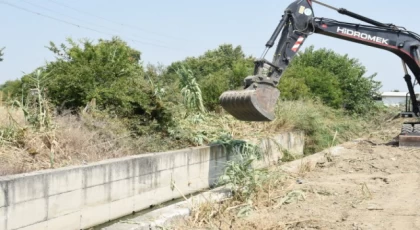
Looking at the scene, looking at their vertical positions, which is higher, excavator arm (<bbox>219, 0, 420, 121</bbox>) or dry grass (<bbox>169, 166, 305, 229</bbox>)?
excavator arm (<bbox>219, 0, 420, 121</bbox>)

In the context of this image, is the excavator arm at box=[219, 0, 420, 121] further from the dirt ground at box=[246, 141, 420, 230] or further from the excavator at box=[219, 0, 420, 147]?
the dirt ground at box=[246, 141, 420, 230]

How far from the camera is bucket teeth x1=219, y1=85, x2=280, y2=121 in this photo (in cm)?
957

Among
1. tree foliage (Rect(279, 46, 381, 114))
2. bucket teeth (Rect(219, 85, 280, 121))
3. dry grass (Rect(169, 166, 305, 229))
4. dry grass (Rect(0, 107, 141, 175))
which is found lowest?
dry grass (Rect(169, 166, 305, 229))

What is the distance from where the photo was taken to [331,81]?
25.3m

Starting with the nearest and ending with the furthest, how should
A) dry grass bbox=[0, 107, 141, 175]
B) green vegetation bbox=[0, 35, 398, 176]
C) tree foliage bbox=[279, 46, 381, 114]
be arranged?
dry grass bbox=[0, 107, 141, 175] → green vegetation bbox=[0, 35, 398, 176] → tree foliage bbox=[279, 46, 381, 114]

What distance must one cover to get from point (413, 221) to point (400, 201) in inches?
46.0

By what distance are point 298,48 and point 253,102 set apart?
8.86 ft

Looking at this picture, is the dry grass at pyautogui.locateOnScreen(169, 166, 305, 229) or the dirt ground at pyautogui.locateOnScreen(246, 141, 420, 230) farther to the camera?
the dry grass at pyautogui.locateOnScreen(169, 166, 305, 229)

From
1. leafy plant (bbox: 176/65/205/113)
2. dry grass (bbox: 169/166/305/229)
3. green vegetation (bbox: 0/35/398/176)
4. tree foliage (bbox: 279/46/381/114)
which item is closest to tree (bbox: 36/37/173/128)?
green vegetation (bbox: 0/35/398/176)

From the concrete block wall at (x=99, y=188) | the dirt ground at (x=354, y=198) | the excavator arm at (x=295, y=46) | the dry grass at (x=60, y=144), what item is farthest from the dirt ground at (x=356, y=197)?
the dry grass at (x=60, y=144)

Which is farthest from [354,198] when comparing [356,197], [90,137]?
[90,137]

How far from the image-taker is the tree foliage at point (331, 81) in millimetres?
21081

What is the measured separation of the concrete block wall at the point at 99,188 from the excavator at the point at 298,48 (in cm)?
155

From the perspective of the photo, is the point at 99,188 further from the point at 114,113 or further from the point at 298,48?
the point at 298,48
